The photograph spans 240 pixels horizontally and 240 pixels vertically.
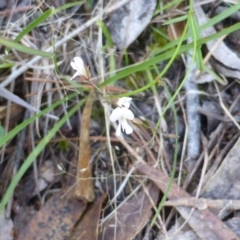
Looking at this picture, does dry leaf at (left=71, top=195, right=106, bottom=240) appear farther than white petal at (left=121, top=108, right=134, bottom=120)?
Yes

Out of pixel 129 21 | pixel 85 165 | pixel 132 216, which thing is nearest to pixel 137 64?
pixel 129 21

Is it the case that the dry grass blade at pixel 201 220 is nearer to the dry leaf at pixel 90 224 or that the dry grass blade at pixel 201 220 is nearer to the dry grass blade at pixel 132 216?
the dry grass blade at pixel 132 216

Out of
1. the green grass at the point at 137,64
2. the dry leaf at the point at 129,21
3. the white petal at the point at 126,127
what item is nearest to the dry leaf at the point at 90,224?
the green grass at the point at 137,64

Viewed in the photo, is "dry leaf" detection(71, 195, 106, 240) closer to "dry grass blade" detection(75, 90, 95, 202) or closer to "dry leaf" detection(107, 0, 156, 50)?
"dry grass blade" detection(75, 90, 95, 202)

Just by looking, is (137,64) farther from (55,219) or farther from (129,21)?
(55,219)

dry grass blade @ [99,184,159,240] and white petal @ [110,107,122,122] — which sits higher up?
white petal @ [110,107,122,122]

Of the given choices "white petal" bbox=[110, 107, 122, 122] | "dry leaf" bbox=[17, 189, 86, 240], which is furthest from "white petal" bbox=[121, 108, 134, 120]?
"dry leaf" bbox=[17, 189, 86, 240]
